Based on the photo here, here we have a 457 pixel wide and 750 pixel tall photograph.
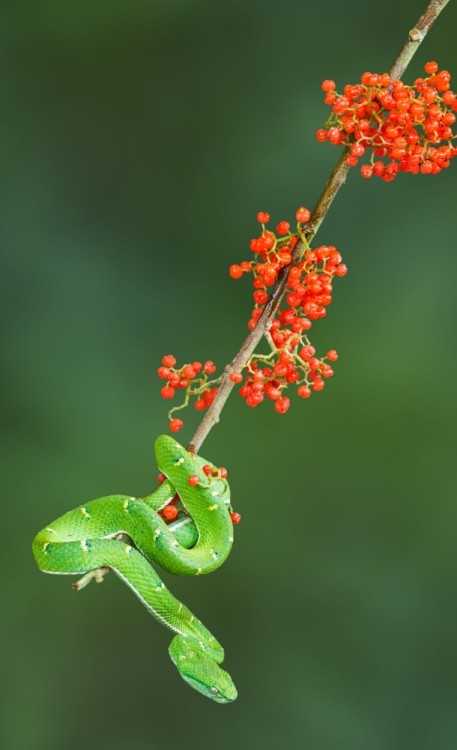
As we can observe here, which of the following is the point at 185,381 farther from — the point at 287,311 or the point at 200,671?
the point at 200,671

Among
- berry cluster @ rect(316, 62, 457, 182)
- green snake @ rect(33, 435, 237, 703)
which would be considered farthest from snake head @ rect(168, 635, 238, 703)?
berry cluster @ rect(316, 62, 457, 182)

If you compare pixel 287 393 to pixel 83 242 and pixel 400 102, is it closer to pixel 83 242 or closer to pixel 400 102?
pixel 83 242

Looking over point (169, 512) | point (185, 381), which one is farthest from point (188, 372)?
point (169, 512)

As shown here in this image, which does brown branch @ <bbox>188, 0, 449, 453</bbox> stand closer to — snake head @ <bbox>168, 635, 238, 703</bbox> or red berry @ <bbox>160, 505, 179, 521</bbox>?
red berry @ <bbox>160, 505, 179, 521</bbox>

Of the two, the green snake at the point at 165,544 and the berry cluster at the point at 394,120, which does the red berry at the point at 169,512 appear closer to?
the green snake at the point at 165,544

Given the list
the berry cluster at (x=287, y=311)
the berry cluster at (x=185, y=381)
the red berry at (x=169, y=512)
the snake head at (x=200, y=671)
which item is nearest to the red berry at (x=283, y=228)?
the berry cluster at (x=287, y=311)
